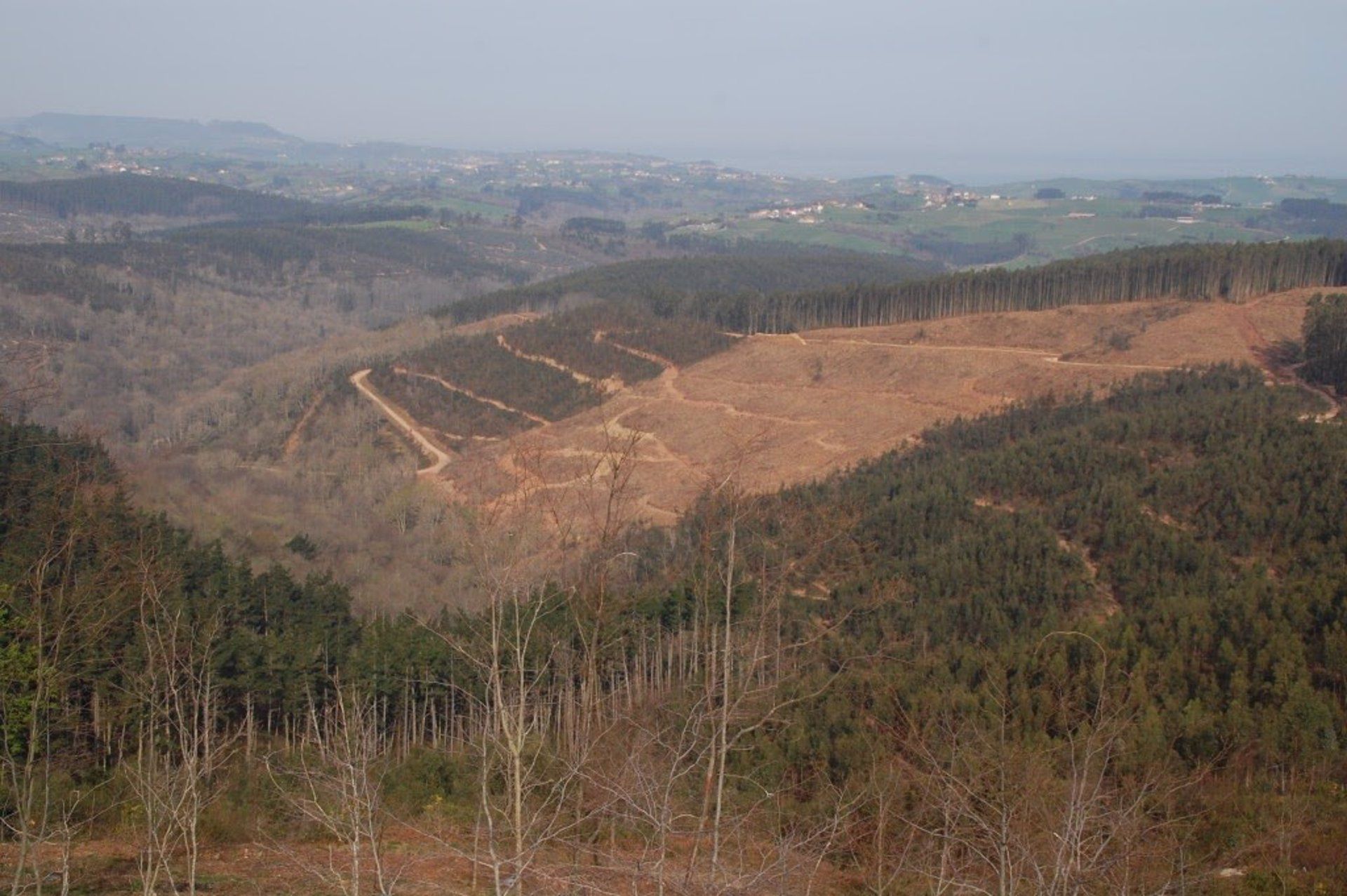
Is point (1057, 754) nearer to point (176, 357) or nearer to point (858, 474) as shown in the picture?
point (858, 474)

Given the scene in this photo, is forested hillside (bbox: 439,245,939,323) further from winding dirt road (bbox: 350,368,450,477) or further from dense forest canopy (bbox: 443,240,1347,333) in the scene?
winding dirt road (bbox: 350,368,450,477)

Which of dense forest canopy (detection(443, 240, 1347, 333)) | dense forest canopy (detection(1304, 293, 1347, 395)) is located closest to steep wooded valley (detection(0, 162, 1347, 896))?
dense forest canopy (detection(1304, 293, 1347, 395))

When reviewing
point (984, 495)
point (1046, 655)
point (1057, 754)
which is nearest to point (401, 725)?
point (1046, 655)

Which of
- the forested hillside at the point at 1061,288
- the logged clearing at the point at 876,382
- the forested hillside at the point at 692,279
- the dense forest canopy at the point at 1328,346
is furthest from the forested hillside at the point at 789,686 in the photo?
the forested hillside at the point at 692,279

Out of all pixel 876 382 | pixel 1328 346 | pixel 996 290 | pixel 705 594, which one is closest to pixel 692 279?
pixel 996 290

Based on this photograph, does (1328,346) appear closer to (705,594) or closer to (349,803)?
(705,594)
